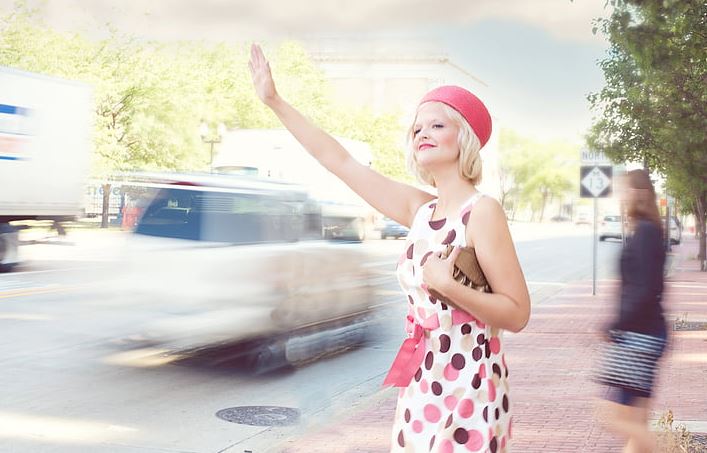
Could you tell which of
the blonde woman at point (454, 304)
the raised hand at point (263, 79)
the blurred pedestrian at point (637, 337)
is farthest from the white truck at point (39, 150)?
the blonde woman at point (454, 304)

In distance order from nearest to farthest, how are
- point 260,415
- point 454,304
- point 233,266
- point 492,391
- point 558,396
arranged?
point 454,304
point 492,391
point 260,415
point 558,396
point 233,266

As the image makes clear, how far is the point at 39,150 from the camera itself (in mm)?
22609

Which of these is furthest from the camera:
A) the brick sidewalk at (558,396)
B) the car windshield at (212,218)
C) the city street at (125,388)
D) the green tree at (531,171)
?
the green tree at (531,171)

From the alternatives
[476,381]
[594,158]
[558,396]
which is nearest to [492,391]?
[476,381]

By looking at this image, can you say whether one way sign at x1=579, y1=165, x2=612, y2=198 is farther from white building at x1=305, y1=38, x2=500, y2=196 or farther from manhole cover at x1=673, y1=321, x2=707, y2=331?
white building at x1=305, y1=38, x2=500, y2=196

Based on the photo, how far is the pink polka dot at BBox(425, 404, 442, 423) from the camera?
2576mm

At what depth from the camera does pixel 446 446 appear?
2.57 metres

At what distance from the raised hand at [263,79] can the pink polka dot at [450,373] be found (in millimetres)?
911

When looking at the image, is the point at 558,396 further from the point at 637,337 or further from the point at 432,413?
the point at 432,413

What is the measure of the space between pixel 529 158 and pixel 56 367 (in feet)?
443

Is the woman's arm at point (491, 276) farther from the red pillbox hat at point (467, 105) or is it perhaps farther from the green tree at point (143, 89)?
the green tree at point (143, 89)

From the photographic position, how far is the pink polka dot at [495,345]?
258 centimetres

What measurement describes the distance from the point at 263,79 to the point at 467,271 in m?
0.84

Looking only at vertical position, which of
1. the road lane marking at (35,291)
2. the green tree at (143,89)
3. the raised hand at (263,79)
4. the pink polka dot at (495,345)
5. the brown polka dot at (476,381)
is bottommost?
the road lane marking at (35,291)
